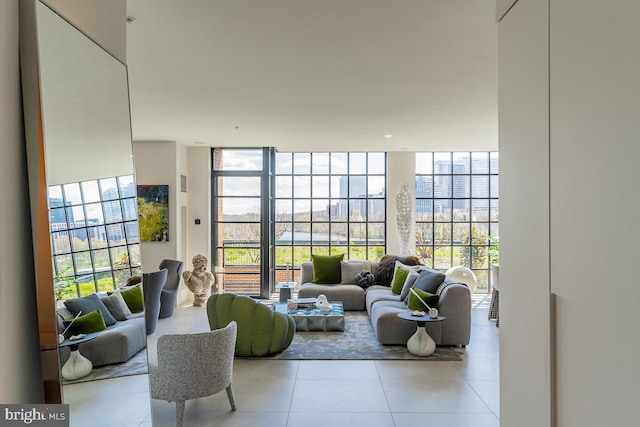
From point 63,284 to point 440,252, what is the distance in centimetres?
862

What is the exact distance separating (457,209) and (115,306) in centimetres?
851

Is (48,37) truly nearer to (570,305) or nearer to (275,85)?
(570,305)

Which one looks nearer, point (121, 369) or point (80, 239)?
point (80, 239)

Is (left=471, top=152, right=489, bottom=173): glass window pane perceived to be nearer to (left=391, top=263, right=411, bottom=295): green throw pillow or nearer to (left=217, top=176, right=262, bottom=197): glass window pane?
(left=391, top=263, right=411, bottom=295): green throw pillow

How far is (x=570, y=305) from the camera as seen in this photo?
5.50 feet

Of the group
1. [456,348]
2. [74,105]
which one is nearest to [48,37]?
[74,105]

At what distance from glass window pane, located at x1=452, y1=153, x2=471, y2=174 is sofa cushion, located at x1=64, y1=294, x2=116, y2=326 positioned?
28.4ft

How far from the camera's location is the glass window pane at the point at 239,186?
9.12 m

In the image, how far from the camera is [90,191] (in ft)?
5.60

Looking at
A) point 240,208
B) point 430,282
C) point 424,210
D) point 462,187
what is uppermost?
point 462,187

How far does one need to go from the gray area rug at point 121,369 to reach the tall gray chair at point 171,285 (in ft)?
18.4

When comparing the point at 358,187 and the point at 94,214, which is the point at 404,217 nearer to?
the point at 358,187

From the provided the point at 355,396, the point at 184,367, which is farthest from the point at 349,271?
the point at 184,367

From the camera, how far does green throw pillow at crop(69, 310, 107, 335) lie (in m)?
1.57
